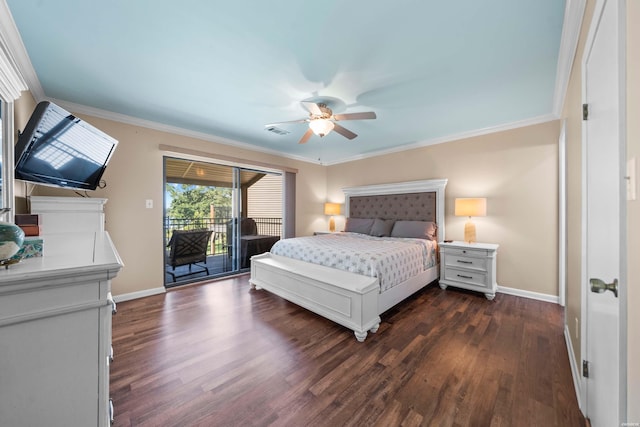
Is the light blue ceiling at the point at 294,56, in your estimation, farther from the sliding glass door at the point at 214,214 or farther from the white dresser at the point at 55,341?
the white dresser at the point at 55,341

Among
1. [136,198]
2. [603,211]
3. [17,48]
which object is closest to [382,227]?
[603,211]

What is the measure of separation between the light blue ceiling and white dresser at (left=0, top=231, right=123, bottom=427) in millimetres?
1601

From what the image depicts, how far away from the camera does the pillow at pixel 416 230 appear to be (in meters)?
3.67

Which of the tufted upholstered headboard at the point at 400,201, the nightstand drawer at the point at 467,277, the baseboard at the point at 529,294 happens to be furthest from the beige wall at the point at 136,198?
the baseboard at the point at 529,294

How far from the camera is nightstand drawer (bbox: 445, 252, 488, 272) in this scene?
3088mm

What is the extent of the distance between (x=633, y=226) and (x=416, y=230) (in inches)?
121

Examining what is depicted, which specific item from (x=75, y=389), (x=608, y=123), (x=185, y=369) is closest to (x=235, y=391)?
(x=185, y=369)

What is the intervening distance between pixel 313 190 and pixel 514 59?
13.1ft

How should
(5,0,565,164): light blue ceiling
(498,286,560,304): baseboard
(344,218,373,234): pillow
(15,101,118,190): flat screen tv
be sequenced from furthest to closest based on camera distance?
(344,218,373,234): pillow, (498,286,560,304): baseboard, (15,101,118,190): flat screen tv, (5,0,565,164): light blue ceiling

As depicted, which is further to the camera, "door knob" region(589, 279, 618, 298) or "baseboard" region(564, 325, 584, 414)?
"baseboard" region(564, 325, 584, 414)

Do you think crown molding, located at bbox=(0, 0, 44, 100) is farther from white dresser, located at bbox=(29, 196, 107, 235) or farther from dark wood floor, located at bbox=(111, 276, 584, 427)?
dark wood floor, located at bbox=(111, 276, 584, 427)

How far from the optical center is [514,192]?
319cm

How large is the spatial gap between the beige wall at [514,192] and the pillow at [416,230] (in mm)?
317

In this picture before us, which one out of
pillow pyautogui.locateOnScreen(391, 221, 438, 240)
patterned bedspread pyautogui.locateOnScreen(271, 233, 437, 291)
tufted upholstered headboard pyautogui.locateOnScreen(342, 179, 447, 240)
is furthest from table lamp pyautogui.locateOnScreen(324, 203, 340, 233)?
patterned bedspread pyautogui.locateOnScreen(271, 233, 437, 291)
